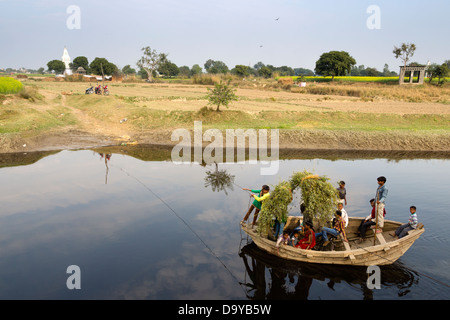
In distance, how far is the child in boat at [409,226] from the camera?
9406 millimetres

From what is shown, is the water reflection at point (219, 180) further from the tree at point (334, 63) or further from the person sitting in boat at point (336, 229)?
the tree at point (334, 63)

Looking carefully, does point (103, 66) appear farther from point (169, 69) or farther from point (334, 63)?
point (334, 63)

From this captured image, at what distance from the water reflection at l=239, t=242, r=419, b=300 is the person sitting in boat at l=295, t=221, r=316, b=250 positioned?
50 cm

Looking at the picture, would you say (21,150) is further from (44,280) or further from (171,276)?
(171,276)

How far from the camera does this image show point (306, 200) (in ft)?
31.8

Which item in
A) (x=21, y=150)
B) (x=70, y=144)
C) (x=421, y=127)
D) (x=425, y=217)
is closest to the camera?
(x=425, y=217)

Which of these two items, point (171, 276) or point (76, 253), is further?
point (76, 253)

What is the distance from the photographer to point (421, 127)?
28734 mm

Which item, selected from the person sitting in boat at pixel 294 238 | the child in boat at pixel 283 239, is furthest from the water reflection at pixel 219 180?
the child in boat at pixel 283 239

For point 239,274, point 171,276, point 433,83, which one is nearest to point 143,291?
point 171,276

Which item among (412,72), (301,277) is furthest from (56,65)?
(301,277)

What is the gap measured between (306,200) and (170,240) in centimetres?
460

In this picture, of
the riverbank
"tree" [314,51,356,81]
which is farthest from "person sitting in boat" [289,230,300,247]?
"tree" [314,51,356,81]
